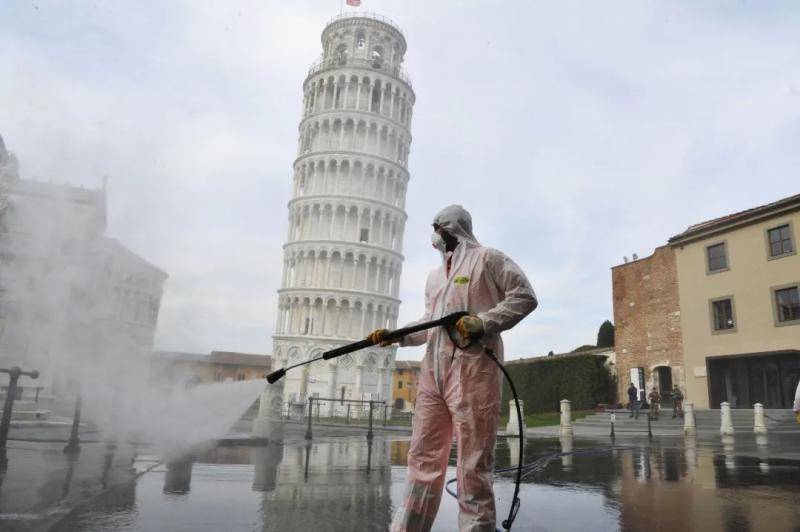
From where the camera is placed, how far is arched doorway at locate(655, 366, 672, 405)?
28953 millimetres

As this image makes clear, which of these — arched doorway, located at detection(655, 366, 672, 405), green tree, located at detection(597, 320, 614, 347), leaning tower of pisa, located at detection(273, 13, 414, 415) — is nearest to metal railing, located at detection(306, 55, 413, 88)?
leaning tower of pisa, located at detection(273, 13, 414, 415)

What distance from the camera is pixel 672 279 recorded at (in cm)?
2952

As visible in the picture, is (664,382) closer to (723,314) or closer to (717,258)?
(723,314)

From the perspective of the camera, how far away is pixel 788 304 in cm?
2408

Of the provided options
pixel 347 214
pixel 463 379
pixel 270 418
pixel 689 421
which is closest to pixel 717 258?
pixel 689 421

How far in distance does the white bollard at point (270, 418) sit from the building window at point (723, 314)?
2349 cm

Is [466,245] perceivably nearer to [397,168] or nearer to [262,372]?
[397,168]

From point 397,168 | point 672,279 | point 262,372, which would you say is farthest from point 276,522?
point 262,372

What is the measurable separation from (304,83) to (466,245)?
64.5 m

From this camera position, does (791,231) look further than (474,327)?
Yes

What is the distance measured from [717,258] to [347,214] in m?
37.6

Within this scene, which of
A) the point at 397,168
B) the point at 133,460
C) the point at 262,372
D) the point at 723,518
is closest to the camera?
the point at 723,518

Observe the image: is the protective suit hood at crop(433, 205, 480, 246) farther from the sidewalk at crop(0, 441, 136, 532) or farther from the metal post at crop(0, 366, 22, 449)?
the metal post at crop(0, 366, 22, 449)

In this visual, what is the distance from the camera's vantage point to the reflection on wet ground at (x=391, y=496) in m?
4.32
